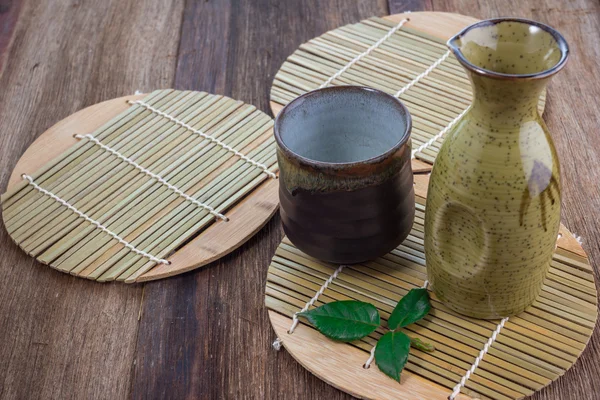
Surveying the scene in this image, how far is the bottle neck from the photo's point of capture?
586mm

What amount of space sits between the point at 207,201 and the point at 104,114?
0.96 feet

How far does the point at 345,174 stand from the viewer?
0.71 metres

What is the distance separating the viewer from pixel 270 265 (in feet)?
2.83

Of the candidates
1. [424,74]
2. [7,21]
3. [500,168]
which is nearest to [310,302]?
[500,168]

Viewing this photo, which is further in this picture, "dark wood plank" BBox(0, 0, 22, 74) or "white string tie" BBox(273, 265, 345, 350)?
"dark wood plank" BBox(0, 0, 22, 74)

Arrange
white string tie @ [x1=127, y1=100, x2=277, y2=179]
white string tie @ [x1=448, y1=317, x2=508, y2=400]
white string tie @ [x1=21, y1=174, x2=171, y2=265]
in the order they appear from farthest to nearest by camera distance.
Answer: white string tie @ [x1=127, y1=100, x2=277, y2=179] < white string tie @ [x1=21, y1=174, x2=171, y2=265] < white string tie @ [x1=448, y1=317, x2=508, y2=400]

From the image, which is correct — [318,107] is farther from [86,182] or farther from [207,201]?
[86,182]

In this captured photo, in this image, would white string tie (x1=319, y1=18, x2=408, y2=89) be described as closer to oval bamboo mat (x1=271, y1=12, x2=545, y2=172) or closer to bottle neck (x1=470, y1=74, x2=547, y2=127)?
oval bamboo mat (x1=271, y1=12, x2=545, y2=172)

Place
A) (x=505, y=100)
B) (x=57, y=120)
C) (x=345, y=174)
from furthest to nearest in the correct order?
(x=57, y=120) < (x=345, y=174) < (x=505, y=100)

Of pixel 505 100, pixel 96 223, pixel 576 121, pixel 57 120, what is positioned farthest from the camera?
pixel 57 120

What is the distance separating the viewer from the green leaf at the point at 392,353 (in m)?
0.71

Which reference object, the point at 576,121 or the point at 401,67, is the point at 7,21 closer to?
the point at 401,67

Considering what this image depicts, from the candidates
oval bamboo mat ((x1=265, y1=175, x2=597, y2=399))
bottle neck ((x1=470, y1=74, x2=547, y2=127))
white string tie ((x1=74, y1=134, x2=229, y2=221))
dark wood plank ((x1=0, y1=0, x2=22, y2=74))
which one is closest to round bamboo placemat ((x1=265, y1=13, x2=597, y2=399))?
oval bamboo mat ((x1=265, y1=175, x2=597, y2=399))

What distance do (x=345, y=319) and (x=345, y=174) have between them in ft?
0.55
